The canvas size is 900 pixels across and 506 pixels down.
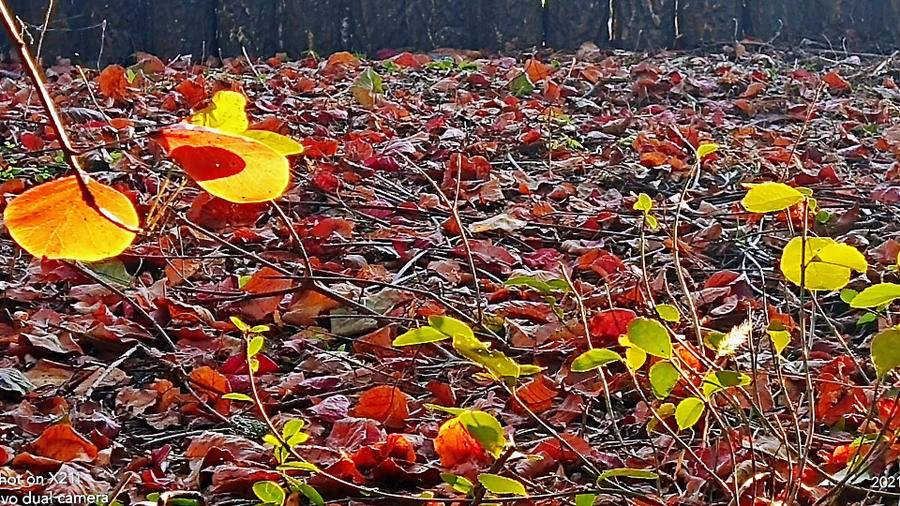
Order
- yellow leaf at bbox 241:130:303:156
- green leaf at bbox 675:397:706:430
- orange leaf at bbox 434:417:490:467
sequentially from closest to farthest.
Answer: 1. yellow leaf at bbox 241:130:303:156
2. green leaf at bbox 675:397:706:430
3. orange leaf at bbox 434:417:490:467

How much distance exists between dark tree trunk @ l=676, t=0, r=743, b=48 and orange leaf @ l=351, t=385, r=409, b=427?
12.4 ft

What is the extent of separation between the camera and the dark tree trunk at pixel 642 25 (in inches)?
187

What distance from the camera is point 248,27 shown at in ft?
14.9

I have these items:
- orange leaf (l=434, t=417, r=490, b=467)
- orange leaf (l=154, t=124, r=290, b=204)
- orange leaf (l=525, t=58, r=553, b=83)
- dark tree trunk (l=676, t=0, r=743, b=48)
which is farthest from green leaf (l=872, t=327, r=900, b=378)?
dark tree trunk (l=676, t=0, r=743, b=48)

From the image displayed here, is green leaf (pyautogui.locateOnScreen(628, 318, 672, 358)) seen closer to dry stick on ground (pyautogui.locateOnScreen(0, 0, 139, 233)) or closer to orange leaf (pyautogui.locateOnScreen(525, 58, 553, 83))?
dry stick on ground (pyautogui.locateOnScreen(0, 0, 139, 233))

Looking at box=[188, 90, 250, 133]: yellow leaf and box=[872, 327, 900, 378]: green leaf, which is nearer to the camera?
box=[188, 90, 250, 133]: yellow leaf

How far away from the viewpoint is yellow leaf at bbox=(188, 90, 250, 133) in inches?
19.5

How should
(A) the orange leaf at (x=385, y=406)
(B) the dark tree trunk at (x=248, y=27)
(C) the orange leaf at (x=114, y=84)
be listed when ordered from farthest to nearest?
1. (B) the dark tree trunk at (x=248, y=27)
2. (C) the orange leaf at (x=114, y=84)
3. (A) the orange leaf at (x=385, y=406)

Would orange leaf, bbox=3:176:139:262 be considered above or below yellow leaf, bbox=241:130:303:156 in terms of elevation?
below

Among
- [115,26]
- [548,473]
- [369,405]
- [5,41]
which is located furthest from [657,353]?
[5,41]

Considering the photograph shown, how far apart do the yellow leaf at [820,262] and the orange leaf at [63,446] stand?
3.00ft

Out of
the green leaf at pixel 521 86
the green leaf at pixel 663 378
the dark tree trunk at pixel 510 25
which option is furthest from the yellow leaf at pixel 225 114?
the dark tree trunk at pixel 510 25

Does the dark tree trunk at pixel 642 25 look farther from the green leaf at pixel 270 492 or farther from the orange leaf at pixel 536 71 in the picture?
the green leaf at pixel 270 492

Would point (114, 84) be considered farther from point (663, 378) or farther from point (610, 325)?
point (663, 378)
